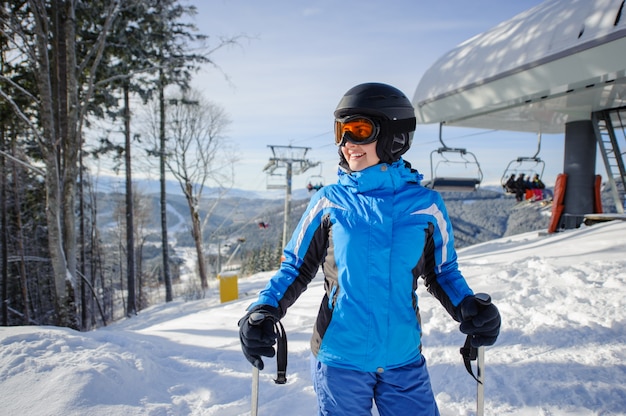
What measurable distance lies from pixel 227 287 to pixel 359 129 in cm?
831

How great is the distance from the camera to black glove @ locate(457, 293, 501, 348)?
1.42m

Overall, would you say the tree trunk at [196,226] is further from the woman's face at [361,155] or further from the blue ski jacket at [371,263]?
the woman's face at [361,155]

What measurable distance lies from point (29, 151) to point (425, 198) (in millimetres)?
14011

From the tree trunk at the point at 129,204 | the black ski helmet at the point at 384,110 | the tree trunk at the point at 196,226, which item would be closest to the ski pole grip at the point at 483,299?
A: the black ski helmet at the point at 384,110

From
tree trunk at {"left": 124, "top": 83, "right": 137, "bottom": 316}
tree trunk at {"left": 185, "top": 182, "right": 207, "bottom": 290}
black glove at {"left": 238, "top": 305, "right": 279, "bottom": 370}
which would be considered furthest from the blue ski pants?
tree trunk at {"left": 185, "top": 182, "right": 207, "bottom": 290}

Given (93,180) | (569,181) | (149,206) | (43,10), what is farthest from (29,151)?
(149,206)

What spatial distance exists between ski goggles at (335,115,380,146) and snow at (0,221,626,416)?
212cm

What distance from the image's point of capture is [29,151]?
11.4m

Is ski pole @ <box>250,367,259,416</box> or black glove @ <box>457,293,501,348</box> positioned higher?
black glove @ <box>457,293,501,348</box>

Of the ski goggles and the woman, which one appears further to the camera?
the ski goggles

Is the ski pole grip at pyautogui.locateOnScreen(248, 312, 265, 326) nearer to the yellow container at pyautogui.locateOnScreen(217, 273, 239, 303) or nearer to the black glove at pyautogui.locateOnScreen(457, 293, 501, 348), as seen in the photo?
the black glove at pyautogui.locateOnScreen(457, 293, 501, 348)

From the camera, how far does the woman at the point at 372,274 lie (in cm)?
137

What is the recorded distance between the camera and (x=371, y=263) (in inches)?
53.9

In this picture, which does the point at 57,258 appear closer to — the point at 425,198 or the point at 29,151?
the point at 425,198
